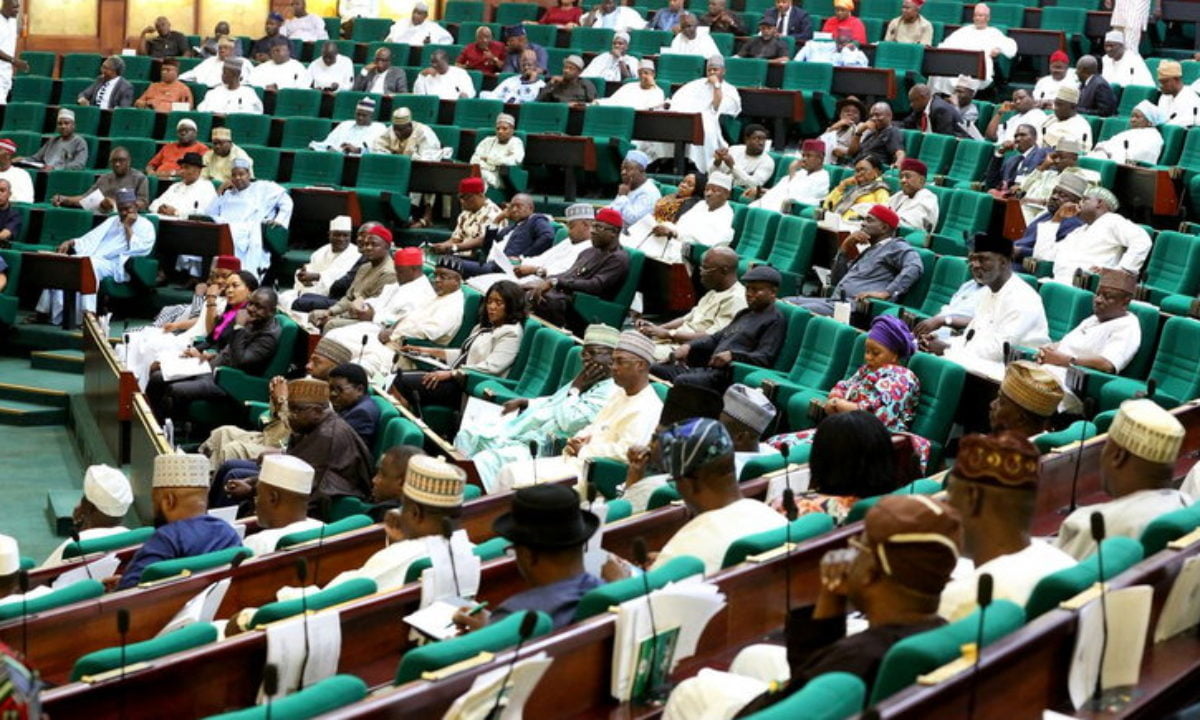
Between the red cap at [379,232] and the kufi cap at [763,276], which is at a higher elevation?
the kufi cap at [763,276]

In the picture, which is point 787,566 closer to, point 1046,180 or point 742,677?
point 742,677

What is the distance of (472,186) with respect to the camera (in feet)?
37.4

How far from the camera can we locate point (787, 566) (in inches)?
164

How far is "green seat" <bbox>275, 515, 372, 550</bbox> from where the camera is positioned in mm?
5266

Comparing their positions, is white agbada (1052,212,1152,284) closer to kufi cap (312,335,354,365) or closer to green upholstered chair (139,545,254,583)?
kufi cap (312,335,354,365)

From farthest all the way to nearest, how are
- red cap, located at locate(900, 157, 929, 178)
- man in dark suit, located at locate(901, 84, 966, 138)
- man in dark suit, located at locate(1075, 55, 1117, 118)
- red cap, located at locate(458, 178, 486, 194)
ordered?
man in dark suit, located at locate(901, 84, 966, 138) → man in dark suit, located at locate(1075, 55, 1117, 118) → red cap, located at locate(458, 178, 486, 194) → red cap, located at locate(900, 157, 929, 178)

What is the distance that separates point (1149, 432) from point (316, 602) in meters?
1.89

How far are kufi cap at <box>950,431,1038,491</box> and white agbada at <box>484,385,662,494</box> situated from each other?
2.76 metres

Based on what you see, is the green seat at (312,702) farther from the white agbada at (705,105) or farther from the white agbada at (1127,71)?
the white agbada at (1127,71)

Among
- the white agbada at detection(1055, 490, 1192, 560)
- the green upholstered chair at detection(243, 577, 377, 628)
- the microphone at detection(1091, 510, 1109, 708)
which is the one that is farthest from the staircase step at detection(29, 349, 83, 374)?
the microphone at detection(1091, 510, 1109, 708)

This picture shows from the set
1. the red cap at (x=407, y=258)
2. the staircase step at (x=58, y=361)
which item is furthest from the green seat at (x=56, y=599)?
the staircase step at (x=58, y=361)

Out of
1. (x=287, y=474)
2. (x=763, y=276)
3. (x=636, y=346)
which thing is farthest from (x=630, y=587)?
(x=763, y=276)

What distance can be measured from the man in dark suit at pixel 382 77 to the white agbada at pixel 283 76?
62cm

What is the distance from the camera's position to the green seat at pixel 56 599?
4461 millimetres
